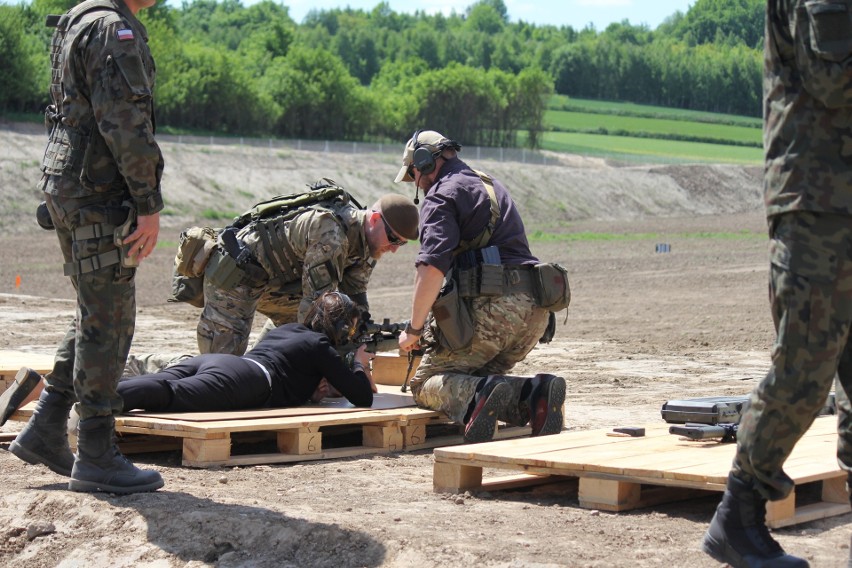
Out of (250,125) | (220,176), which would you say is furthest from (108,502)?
(250,125)

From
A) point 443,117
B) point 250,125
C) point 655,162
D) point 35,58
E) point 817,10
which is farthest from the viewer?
point 443,117

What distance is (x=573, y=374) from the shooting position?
39.1 feet

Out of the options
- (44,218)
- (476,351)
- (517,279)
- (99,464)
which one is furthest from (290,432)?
(44,218)

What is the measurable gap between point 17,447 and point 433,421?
9.44ft

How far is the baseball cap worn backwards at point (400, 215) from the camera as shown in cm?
849

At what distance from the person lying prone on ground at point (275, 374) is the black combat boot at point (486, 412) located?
747mm

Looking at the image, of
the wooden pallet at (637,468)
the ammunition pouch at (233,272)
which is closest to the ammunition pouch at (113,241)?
the wooden pallet at (637,468)

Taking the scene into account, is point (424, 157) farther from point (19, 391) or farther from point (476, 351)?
point (19, 391)

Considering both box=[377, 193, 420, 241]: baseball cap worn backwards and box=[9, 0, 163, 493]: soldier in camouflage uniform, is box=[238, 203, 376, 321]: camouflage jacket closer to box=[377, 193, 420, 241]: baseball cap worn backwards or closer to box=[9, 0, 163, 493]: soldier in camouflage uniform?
box=[377, 193, 420, 241]: baseball cap worn backwards

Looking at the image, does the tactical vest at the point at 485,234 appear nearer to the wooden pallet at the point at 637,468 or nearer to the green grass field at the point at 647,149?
the wooden pallet at the point at 637,468

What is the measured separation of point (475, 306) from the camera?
7.94 meters

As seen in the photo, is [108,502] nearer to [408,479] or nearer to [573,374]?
[408,479]

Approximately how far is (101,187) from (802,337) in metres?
3.25

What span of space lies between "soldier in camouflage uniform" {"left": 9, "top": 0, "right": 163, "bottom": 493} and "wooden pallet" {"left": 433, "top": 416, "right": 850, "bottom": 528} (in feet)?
5.62
